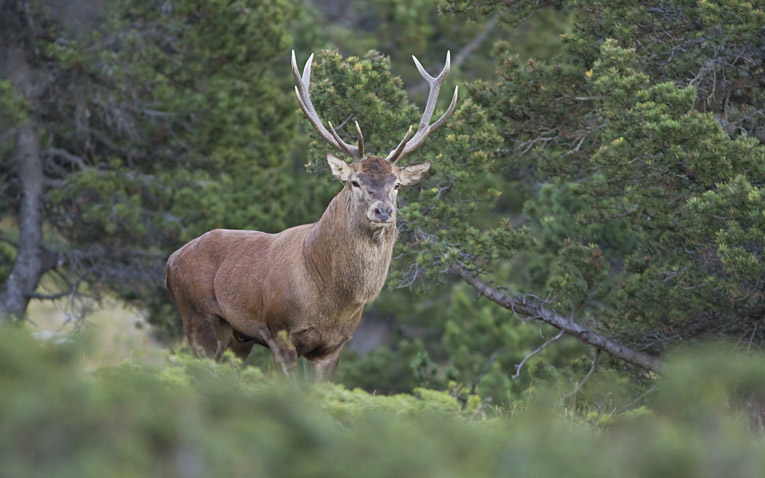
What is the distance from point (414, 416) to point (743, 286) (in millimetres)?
3964

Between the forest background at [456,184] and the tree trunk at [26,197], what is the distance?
3 centimetres

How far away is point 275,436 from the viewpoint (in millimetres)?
3561

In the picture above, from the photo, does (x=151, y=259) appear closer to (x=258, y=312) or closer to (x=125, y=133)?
(x=125, y=133)

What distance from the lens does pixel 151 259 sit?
13.9 meters

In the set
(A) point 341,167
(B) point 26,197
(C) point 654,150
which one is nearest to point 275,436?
(A) point 341,167

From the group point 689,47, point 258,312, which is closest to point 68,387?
point 258,312

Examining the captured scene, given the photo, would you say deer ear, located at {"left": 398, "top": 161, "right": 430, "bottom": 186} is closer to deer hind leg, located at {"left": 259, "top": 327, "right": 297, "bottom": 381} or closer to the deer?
the deer

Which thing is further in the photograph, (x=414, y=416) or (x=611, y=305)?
(x=611, y=305)

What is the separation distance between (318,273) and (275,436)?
12.8ft

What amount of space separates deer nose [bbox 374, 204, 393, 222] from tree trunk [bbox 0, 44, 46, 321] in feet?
25.1

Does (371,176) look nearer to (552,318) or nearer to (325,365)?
(325,365)

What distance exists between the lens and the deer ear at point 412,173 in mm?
7730

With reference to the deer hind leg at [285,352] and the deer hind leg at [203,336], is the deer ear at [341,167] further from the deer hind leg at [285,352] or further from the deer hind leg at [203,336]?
the deer hind leg at [203,336]

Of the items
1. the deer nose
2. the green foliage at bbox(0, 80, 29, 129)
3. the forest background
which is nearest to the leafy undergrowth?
the forest background
